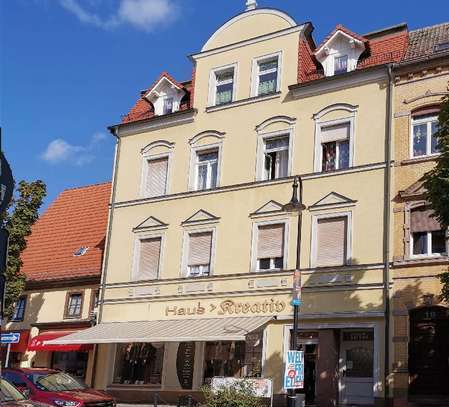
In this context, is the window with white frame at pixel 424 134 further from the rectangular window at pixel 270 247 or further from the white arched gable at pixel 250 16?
the white arched gable at pixel 250 16

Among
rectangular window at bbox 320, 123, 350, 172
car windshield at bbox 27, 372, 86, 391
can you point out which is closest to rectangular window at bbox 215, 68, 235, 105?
rectangular window at bbox 320, 123, 350, 172

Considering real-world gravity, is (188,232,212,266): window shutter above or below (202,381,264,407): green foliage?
above

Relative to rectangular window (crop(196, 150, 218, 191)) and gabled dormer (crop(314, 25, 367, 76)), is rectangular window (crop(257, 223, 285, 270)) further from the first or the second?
gabled dormer (crop(314, 25, 367, 76))

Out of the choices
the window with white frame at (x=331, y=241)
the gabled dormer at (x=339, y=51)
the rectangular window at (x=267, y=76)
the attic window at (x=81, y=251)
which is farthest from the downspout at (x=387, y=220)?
the attic window at (x=81, y=251)

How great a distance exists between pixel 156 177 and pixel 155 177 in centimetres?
5

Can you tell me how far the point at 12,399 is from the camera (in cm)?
1301

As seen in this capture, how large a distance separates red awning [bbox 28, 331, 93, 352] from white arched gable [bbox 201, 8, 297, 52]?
1292cm

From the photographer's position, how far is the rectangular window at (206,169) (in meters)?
27.4

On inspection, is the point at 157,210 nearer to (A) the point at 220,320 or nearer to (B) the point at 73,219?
(A) the point at 220,320

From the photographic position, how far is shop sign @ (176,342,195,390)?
999 inches

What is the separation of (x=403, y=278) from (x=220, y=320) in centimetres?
656

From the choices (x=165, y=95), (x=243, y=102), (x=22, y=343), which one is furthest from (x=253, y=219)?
(x=22, y=343)

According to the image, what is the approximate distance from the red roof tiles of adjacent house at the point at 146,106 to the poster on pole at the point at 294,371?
14010 millimetres

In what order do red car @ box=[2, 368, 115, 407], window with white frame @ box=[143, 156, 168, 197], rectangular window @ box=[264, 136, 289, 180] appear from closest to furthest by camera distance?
red car @ box=[2, 368, 115, 407], rectangular window @ box=[264, 136, 289, 180], window with white frame @ box=[143, 156, 168, 197]
